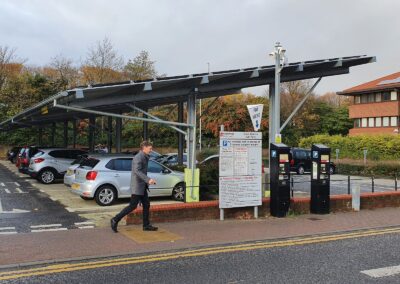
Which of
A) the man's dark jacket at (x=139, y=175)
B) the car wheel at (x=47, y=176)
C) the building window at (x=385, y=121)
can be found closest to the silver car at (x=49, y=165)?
the car wheel at (x=47, y=176)

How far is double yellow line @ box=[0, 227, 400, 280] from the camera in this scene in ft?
21.2

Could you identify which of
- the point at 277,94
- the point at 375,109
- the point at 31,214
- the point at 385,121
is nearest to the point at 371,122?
the point at 375,109

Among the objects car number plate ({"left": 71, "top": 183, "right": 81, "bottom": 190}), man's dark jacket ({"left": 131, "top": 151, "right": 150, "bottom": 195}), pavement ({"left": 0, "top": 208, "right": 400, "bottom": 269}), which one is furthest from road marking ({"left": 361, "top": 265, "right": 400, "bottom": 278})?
car number plate ({"left": 71, "top": 183, "right": 81, "bottom": 190})

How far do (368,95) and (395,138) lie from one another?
13424mm

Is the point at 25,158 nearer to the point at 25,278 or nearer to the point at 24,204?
the point at 24,204

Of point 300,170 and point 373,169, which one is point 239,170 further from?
point 373,169

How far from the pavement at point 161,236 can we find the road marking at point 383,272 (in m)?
2.49

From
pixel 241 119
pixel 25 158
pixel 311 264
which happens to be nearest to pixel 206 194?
pixel 311 264

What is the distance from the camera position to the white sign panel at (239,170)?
10.6 metres

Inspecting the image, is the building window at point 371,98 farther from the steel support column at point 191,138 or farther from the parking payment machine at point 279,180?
the parking payment machine at point 279,180

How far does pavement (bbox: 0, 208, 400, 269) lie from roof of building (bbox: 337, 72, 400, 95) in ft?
124

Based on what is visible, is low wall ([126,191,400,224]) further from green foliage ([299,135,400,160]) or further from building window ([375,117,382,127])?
building window ([375,117,382,127])

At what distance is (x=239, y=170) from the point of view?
10.8 metres

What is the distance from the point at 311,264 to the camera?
7.07m
